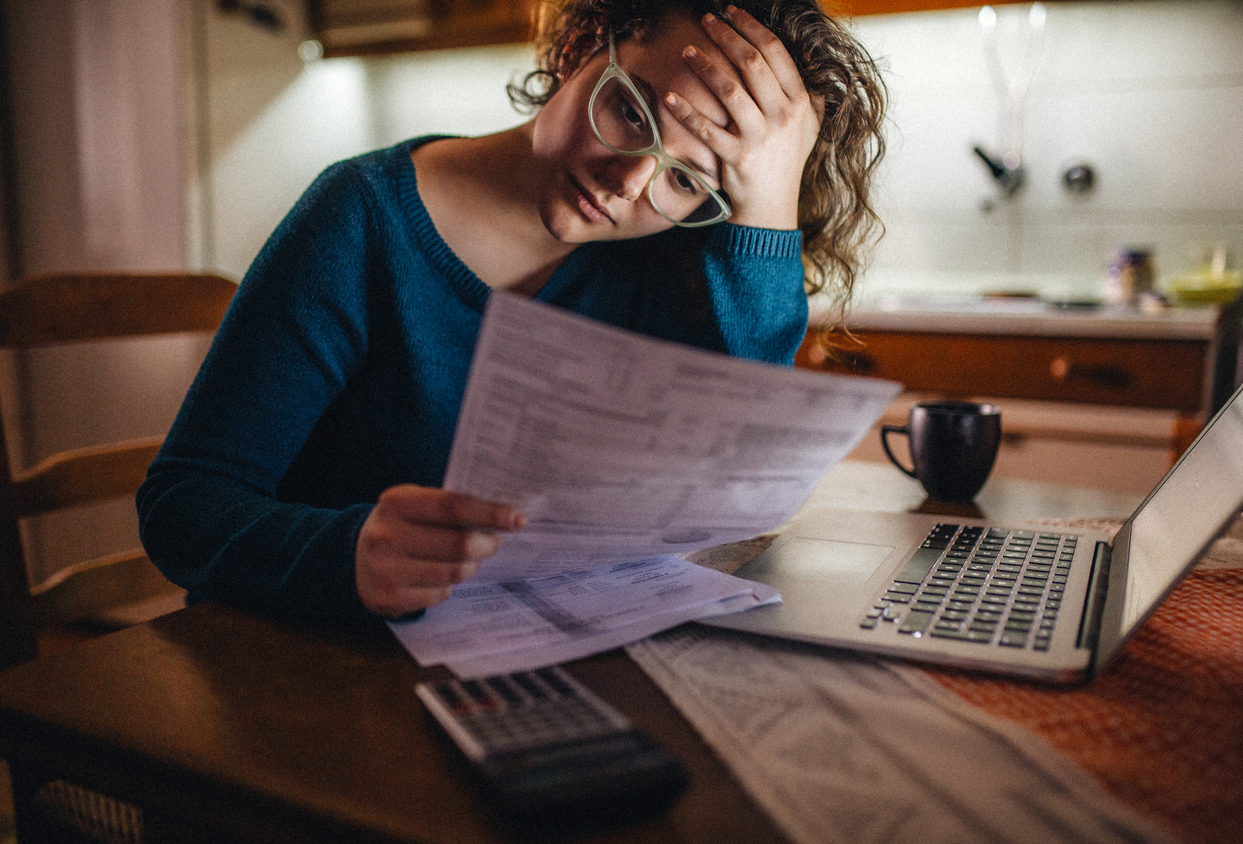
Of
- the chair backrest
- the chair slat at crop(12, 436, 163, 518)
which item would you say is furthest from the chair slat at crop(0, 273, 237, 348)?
the chair slat at crop(12, 436, 163, 518)

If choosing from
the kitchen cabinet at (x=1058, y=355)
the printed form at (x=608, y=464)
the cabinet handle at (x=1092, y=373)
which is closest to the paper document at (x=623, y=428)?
the printed form at (x=608, y=464)

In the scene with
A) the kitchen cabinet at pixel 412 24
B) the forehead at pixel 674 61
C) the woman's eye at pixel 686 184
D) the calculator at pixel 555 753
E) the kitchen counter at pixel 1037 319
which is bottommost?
the calculator at pixel 555 753

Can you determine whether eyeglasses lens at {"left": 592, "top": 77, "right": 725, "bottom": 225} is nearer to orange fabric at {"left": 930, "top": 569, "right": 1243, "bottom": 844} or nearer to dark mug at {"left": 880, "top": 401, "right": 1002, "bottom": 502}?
dark mug at {"left": 880, "top": 401, "right": 1002, "bottom": 502}


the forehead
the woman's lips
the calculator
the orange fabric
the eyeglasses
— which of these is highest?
the forehead

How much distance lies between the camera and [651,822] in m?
0.36

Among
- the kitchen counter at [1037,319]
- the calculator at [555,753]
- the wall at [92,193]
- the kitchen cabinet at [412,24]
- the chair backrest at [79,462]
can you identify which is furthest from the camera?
the kitchen cabinet at [412,24]

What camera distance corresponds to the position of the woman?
0.67 meters

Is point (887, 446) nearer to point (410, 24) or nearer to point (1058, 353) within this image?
point (1058, 353)

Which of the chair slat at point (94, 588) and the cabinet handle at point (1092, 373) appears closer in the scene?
the chair slat at point (94, 588)

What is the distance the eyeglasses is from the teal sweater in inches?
4.6

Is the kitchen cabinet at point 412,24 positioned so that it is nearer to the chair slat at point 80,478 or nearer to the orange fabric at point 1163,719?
the chair slat at point 80,478

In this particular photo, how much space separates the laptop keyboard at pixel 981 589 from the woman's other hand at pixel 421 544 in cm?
23

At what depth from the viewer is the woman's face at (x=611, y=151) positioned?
30.4 inches

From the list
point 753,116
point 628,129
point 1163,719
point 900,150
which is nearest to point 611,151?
point 628,129
